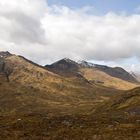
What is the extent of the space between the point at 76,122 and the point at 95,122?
9.17 feet

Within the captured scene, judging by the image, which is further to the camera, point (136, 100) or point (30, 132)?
point (136, 100)

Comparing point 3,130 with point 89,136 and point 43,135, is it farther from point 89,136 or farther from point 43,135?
point 89,136

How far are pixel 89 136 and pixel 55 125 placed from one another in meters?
8.88

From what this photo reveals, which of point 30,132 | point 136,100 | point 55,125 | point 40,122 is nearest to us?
point 30,132

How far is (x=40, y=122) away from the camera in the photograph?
174 ft

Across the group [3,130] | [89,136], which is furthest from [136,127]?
[3,130]

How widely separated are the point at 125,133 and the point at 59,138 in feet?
26.1

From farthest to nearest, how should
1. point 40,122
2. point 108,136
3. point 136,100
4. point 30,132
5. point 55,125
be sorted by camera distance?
point 136,100 < point 40,122 < point 55,125 < point 30,132 < point 108,136

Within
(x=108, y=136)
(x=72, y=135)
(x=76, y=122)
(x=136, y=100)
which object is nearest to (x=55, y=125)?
(x=76, y=122)

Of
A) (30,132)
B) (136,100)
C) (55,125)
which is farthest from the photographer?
(136,100)

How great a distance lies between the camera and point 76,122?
52.2 metres

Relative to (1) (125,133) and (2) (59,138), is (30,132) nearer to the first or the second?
(2) (59,138)

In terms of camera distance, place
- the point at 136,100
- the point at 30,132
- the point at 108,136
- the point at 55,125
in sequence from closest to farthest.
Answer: the point at 108,136
the point at 30,132
the point at 55,125
the point at 136,100

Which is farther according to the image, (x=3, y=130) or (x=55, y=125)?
(x=55, y=125)
